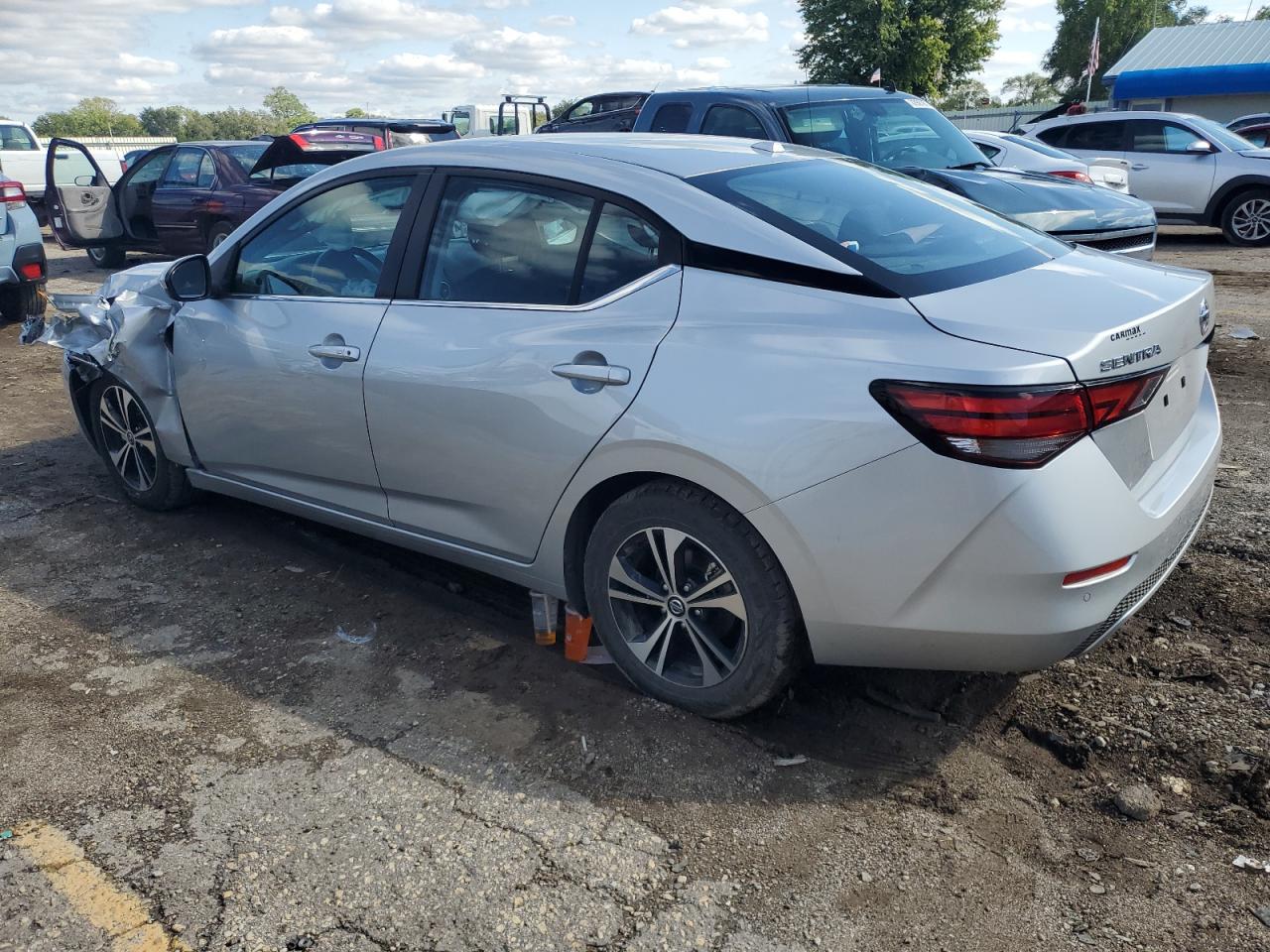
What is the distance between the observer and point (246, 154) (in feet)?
42.3

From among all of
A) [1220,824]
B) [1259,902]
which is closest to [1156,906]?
[1259,902]

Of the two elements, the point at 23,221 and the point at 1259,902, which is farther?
the point at 23,221

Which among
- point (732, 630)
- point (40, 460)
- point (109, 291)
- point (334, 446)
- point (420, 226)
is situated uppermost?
point (420, 226)

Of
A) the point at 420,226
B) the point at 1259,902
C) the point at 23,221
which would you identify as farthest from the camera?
the point at 23,221

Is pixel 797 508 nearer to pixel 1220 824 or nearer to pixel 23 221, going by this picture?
pixel 1220 824

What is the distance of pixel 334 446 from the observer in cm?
388

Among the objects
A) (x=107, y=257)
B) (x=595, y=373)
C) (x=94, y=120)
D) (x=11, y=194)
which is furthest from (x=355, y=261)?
(x=94, y=120)

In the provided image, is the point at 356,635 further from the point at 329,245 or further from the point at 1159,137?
the point at 1159,137

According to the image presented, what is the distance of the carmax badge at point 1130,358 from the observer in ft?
8.38

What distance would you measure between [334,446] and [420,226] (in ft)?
Answer: 2.81

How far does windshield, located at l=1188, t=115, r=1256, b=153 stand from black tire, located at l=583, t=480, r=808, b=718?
518 inches

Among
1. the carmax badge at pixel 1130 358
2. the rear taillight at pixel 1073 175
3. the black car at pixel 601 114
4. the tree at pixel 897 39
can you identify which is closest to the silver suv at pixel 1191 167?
the rear taillight at pixel 1073 175

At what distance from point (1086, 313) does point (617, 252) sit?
4.33 ft

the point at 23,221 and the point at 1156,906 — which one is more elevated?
the point at 23,221
